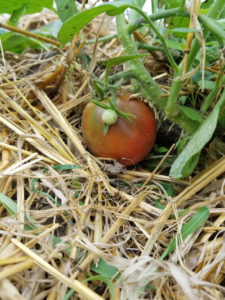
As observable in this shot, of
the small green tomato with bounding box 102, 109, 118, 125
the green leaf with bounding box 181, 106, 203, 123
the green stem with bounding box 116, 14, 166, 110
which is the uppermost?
the green stem with bounding box 116, 14, 166, 110

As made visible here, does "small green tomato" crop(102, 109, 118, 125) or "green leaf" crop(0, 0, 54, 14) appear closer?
"small green tomato" crop(102, 109, 118, 125)

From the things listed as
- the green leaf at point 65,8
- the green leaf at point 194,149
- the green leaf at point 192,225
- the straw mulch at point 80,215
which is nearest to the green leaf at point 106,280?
the straw mulch at point 80,215

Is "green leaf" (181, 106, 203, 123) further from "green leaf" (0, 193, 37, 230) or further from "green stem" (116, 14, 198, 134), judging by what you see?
"green leaf" (0, 193, 37, 230)

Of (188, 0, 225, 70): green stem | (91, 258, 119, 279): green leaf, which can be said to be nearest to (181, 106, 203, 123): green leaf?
(188, 0, 225, 70): green stem

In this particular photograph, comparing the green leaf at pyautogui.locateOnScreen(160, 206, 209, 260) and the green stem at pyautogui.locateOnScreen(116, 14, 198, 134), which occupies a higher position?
the green stem at pyautogui.locateOnScreen(116, 14, 198, 134)

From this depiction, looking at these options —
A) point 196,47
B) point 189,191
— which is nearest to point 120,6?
point 196,47

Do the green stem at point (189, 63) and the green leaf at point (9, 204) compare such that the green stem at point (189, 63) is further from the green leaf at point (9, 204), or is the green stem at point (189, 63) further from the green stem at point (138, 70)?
the green leaf at point (9, 204)

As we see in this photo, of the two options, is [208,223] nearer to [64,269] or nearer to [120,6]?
[64,269]

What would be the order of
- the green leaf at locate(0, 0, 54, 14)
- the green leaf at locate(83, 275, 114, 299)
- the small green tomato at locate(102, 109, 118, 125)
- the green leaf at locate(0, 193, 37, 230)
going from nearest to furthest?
the green leaf at locate(83, 275, 114, 299)
the green leaf at locate(0, 193, 37, 230)
the small green tomato at locate(102, 109, 118, 125)
the green leaf at locate(0, 0, 54, 14)
